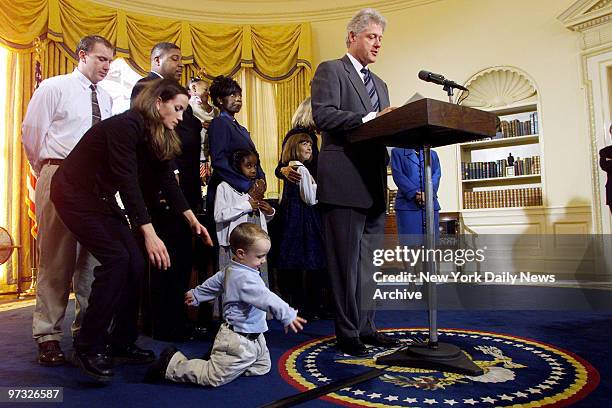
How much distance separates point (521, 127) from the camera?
19.2 ft

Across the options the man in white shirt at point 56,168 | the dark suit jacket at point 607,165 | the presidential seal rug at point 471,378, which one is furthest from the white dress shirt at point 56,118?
the dark suit jacket at point 607,165

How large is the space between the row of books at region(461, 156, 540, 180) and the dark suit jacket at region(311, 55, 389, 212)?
4219mm

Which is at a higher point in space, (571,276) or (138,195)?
(138,195)

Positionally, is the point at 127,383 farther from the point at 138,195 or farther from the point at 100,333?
the point at 138,195

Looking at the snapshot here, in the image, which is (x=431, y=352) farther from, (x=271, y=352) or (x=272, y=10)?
(x=272, y=10)

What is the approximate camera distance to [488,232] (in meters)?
5.87

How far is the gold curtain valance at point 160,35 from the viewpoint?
17.1ft

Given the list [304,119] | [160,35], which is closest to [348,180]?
[304,119]

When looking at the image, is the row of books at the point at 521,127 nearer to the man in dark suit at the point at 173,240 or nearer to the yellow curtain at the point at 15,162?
the man in dark suit at the point at 173,240

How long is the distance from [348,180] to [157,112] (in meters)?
0.83

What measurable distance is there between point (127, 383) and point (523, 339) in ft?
5.79

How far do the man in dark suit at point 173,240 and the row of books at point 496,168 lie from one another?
13.9ft

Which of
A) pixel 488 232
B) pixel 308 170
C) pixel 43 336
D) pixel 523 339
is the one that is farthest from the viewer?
pixel 488 232

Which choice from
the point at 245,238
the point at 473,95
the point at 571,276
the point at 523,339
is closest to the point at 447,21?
the point at 473,95
